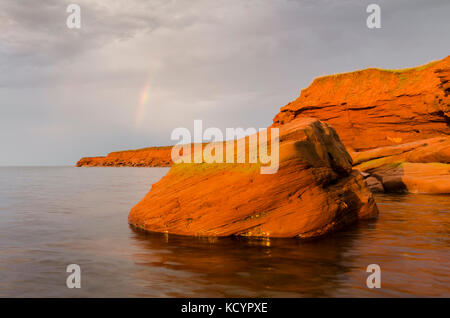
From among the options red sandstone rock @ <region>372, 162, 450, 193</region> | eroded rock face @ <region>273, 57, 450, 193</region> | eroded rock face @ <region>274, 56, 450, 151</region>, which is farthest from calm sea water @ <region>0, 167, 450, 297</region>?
eroded rock face @ <region>274, 56, 450, 151</region>

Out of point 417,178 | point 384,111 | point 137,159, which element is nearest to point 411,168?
point 417,178

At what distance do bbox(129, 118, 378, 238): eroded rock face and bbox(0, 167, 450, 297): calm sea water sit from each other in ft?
1.47

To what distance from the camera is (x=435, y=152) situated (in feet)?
65.8

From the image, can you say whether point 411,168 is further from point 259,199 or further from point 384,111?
point 259,199

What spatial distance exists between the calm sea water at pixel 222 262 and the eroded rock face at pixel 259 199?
1.47 ft

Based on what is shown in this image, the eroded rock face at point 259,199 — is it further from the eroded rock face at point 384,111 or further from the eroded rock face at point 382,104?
the eroded rock face at point 382,104

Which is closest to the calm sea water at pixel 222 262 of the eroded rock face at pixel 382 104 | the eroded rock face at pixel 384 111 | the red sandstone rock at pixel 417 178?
the red sandstone rock at pixel 417 178

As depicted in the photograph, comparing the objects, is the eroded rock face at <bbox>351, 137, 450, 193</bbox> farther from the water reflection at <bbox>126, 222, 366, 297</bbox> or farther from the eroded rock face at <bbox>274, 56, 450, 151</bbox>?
the water reflection at <bbox>126, 222, 366, 297</bbox>

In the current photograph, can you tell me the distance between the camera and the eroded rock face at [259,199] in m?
7.83

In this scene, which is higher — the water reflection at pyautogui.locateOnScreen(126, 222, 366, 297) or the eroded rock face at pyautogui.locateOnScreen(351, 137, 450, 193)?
the eroded rock face at pyautogui.locateOnScreen(351, 137, 450, 193)

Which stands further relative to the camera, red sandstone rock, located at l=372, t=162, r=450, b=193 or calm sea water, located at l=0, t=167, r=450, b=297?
red sandstone rock, located at l=372, t=162, r=450, b=193

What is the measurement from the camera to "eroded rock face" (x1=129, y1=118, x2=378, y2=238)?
7.83 metres

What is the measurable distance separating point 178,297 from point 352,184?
7222mm
